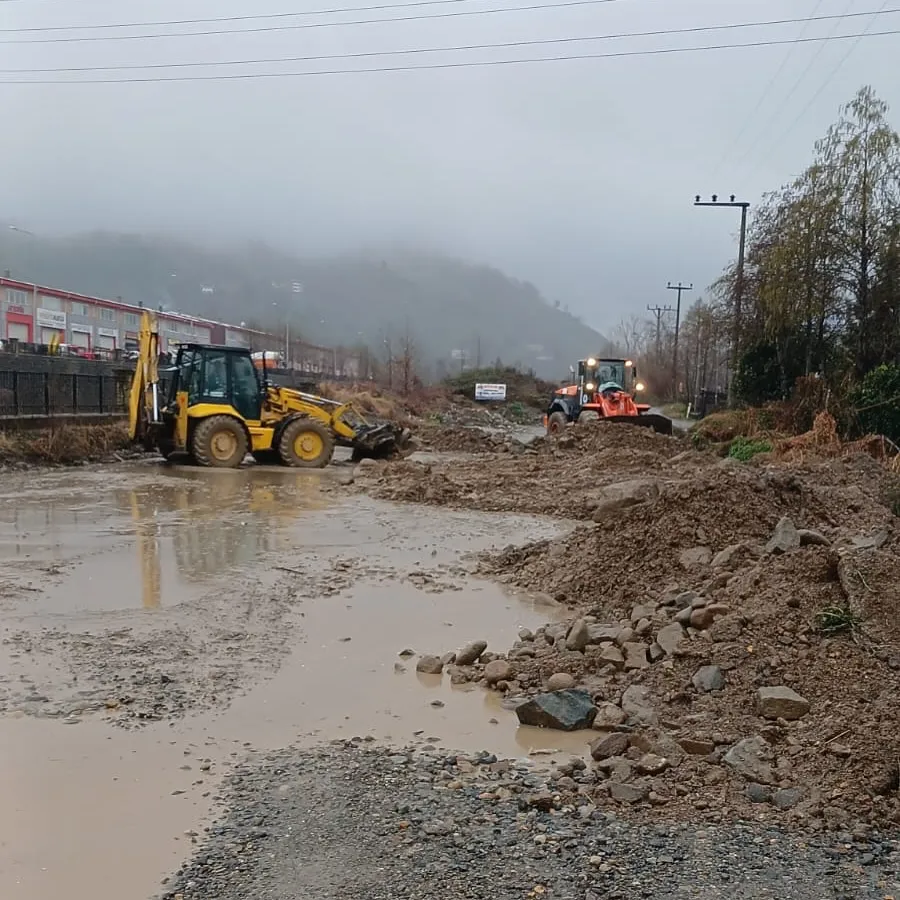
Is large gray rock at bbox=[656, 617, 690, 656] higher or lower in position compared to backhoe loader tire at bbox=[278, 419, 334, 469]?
lower

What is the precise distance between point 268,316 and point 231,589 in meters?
179

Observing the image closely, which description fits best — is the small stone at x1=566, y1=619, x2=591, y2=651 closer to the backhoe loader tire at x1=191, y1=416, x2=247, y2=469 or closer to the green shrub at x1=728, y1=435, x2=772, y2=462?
the backhoe loader tire at x1=191, y1=416, x2=247, y2=469

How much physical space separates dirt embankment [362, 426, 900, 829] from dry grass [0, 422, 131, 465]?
549 inches

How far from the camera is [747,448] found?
2061cm

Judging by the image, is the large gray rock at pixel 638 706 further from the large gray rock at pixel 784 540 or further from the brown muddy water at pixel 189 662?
the large gray rock at pixel 784 540

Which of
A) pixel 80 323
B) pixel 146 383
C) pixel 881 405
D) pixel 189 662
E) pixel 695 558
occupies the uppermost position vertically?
pixel 80 323

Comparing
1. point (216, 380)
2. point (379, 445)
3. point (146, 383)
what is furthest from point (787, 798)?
point (379, 445)

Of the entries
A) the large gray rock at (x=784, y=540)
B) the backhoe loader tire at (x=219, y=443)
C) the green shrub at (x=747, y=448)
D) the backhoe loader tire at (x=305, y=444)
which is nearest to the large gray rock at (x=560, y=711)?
the large gray rock at (x=784, y=540)

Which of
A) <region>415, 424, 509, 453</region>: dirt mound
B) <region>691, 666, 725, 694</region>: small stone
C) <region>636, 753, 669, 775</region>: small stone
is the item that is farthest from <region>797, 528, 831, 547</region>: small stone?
<region>415, 424, 509, 453</region>: dirt mound

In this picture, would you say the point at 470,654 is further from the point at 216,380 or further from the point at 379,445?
the point at 379,445

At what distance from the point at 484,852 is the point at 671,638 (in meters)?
2.90

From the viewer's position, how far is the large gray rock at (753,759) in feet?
13.7

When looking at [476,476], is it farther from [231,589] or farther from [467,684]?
[467,684]

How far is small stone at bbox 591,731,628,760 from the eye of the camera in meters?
4.58
